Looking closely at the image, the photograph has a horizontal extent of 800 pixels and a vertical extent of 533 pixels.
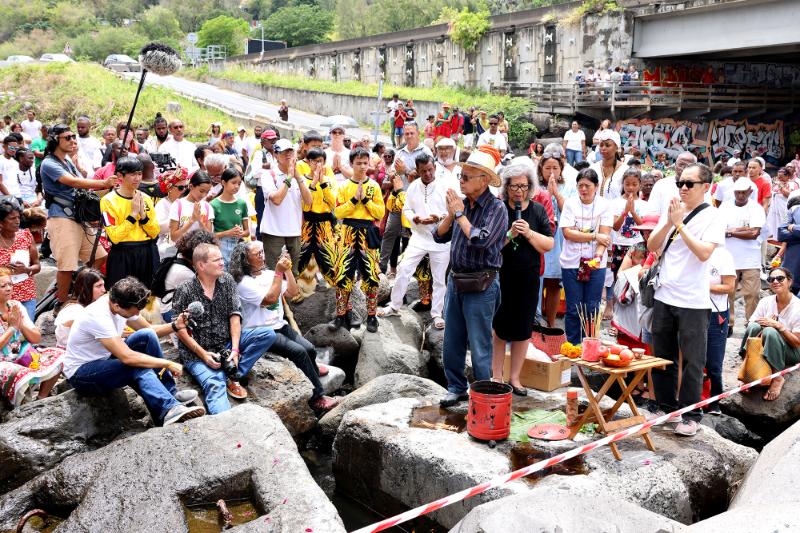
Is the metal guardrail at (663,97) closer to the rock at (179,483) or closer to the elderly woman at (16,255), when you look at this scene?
the elderly woman at (16,255)

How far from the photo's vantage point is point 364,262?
27.0ft

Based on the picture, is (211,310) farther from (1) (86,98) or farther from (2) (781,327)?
(1) (86,98)

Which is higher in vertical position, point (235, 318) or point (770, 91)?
point (770, 91)

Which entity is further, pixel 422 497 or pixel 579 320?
pixel 579 320

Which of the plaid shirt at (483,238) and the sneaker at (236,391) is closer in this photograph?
the plaid shirt at (483,238)

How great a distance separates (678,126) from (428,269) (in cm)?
2358

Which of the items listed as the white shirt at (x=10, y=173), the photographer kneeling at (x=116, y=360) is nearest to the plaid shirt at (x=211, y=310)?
the photographer kneeling at (x=116, y=360)

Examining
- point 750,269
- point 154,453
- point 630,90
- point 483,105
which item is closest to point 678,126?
point 630,90

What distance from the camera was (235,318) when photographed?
6113 millimetres

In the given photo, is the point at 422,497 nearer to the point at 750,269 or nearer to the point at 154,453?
the point at 154,453

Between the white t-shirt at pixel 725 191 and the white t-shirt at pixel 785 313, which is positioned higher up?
the white t-shirt at pixel 725 191

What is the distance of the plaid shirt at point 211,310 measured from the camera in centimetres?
599

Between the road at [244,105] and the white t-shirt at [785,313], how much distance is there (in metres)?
22.0

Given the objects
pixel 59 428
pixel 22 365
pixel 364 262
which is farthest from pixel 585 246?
pixel 22 365
